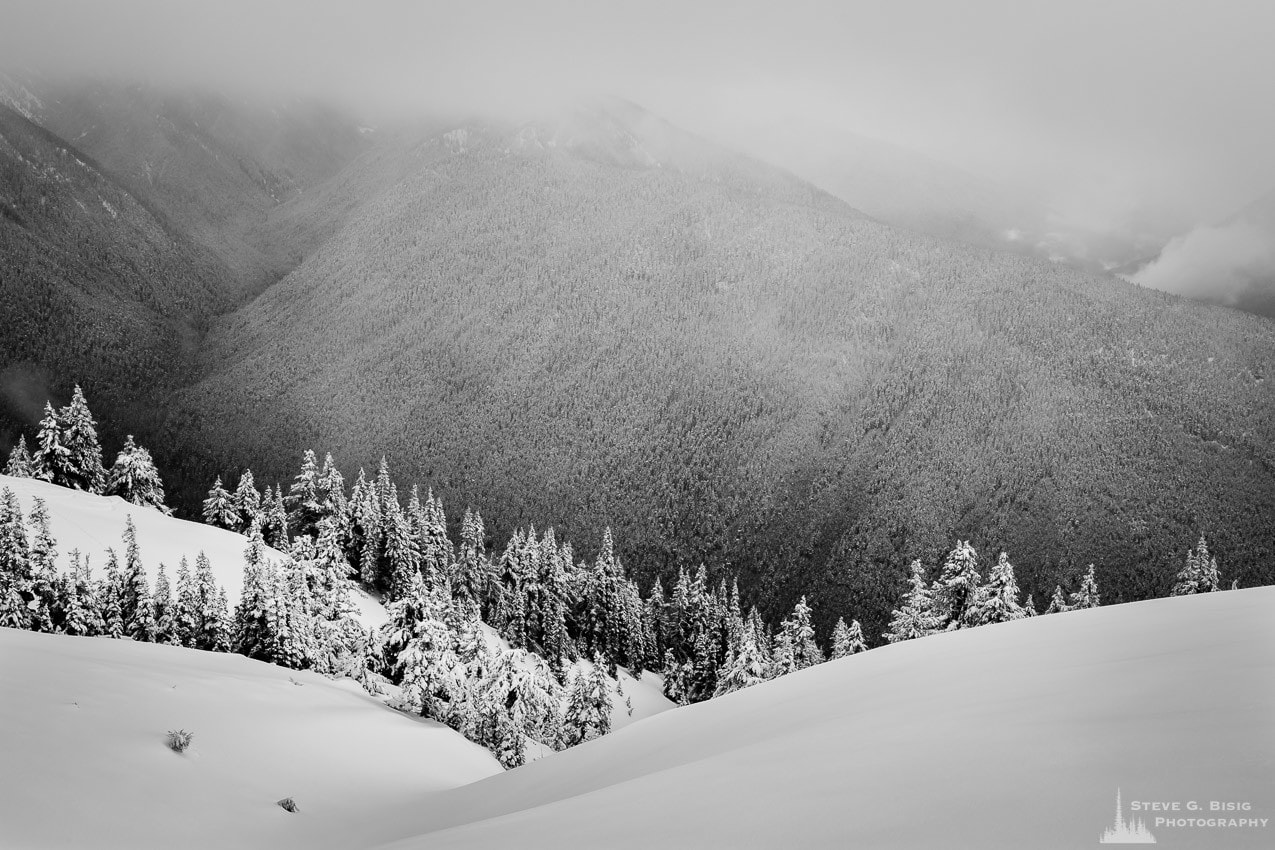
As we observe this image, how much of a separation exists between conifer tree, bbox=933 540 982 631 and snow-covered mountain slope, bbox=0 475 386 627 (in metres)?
31.6

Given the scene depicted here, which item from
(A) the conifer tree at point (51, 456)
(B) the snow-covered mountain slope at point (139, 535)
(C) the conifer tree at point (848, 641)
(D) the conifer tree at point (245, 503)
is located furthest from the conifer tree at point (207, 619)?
(C) the conifer tree at point (848, 641)

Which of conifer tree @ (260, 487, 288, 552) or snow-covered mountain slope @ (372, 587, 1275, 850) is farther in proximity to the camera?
conifer tree @ (260, 487, 288, 552)

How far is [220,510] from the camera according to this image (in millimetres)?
55438

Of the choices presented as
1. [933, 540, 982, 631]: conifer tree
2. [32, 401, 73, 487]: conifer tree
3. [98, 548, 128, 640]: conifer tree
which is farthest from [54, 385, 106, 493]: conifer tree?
[933, 540, 982, 631]: conifer tree

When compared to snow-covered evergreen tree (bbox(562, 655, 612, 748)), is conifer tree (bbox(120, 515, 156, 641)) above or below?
above

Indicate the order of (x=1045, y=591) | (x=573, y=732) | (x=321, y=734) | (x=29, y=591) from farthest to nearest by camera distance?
(x=1045, y=591)
(x=573, y=732)
(x=29, y=591)
(x=321, y=734)

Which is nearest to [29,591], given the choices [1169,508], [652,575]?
[652,575]

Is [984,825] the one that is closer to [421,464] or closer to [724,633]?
[724,633]

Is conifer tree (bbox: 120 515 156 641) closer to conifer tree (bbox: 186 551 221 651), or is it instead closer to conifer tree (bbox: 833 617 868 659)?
conifer tree (bbox: 186 551 221 651)

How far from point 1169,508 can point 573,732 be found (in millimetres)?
210197

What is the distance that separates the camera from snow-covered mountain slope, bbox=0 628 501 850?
22.6ft

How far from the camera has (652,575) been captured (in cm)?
17038

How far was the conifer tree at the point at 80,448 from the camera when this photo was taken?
51.1m

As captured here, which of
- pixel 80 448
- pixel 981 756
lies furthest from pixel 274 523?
pixel 981 756
